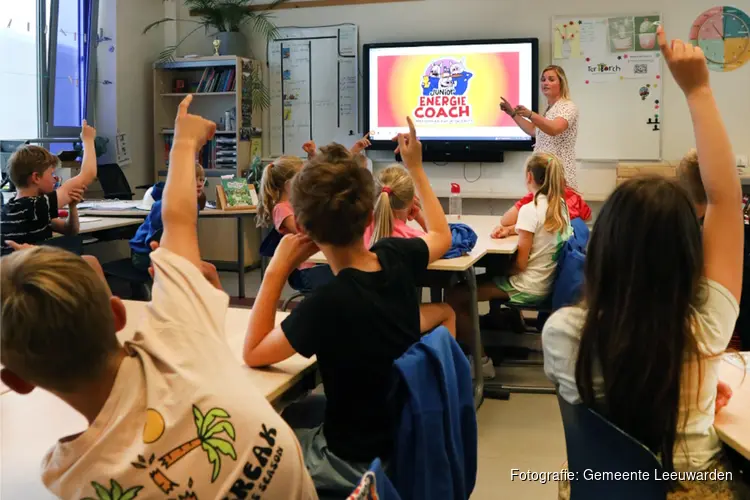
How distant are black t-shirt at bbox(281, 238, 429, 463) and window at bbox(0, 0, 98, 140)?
15.5ft

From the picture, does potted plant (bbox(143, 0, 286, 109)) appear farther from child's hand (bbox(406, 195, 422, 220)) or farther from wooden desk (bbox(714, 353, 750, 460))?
wooden desk (bbox(714, 353, 750, 460))

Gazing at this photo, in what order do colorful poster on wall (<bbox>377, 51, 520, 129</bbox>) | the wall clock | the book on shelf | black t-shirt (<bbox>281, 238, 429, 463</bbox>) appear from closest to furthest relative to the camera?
black t-shirt (<bbox>281, 238, 429, 463</bbox>) → the book on shelf → the wall clock → colorful poster on wall (<bbox>377, 51, 520, 129</bbox>)

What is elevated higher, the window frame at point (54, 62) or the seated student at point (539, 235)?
the window frame at point (54, 62)

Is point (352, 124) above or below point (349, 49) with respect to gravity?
below

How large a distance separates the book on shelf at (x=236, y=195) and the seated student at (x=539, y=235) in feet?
6.85

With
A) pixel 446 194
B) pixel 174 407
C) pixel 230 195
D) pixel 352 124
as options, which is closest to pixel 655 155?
pixel 446 194

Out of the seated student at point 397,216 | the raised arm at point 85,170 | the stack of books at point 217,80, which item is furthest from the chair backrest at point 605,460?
the stack of books at point 217,80

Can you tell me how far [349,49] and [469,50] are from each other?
110 cm

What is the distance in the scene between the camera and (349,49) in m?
6.30


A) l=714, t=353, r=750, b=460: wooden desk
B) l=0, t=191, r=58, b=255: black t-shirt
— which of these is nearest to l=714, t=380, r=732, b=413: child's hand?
l=714, t=353, r=750, b=460: wooden desk

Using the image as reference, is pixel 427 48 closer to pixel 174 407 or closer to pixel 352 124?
pixel 352 124

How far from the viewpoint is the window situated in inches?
208

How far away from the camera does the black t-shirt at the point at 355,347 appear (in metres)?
1.43

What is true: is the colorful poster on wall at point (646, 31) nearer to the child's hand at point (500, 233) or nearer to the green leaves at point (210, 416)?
the child's hand at point (500, 233)
